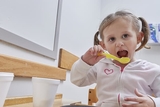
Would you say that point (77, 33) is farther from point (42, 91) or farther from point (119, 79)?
point (42, 91)

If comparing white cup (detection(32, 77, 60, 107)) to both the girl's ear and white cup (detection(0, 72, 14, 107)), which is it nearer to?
white cup (detection(0, 72, 14, 107))

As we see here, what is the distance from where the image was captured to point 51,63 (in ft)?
3.30

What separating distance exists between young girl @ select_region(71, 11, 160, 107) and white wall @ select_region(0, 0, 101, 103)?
230 mm

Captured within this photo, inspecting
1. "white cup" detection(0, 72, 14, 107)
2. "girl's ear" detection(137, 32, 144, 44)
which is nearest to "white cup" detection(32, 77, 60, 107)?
"white cup" detection(0, 72, 14, 107)

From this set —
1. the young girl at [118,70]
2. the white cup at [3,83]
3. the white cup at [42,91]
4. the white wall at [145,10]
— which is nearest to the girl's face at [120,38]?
the young girl at [118,70]

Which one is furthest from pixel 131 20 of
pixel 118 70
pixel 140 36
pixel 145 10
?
pixel 145 10

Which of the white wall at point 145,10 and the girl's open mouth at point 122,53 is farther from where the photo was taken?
the white wall at point 145,10

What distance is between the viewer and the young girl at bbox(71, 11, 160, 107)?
2.06ft

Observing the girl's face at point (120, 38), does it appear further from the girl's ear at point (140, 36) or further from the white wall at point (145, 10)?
the white wall at point (145, 10)

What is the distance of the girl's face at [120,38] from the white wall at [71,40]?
361mm

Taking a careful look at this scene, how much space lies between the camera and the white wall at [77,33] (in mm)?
764

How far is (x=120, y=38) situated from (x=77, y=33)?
76 centimetres

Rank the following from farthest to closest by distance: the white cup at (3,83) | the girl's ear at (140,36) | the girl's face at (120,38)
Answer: the girl's ear at (140,36)
the girl's face at (120,38)
the white cup at (3,83)

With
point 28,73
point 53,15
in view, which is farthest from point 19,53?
point 53,15
